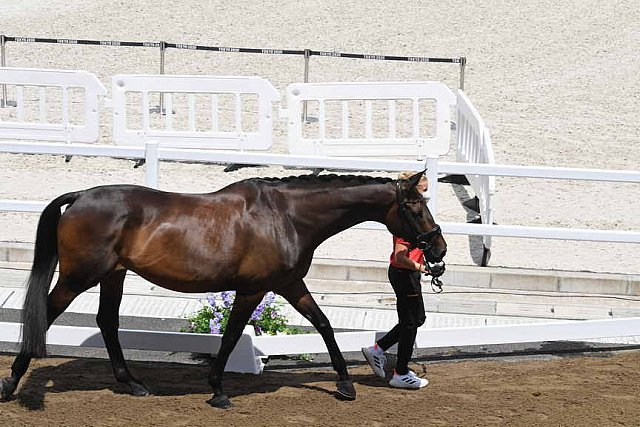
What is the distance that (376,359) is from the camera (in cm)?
891

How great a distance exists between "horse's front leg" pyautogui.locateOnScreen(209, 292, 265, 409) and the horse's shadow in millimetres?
274

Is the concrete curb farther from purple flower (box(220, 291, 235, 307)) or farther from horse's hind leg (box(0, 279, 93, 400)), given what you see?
horse's hind leg (box(0, 279, 93, 400))

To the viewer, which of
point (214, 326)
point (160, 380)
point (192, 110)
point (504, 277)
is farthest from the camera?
point (192, 110)

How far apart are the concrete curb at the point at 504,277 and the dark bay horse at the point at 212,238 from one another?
137 inches

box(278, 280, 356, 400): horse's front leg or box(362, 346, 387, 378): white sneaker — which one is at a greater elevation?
box(278, 280, 356, 400): horse's front leg

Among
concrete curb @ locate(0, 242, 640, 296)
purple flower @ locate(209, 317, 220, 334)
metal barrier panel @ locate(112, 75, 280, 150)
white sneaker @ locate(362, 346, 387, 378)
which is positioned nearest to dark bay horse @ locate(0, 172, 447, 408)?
white sneaker @ locate(362, 346, 387, 378)

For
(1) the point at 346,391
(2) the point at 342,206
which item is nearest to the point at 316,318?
(1) the point at 346,391

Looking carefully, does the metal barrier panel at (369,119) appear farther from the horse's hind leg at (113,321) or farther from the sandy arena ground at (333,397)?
the horse's hind leg at (113,321)

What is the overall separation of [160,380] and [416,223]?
219 centimetres

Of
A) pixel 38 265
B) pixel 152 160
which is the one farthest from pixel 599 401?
pixel 152 160

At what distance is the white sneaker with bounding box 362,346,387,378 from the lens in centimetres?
888

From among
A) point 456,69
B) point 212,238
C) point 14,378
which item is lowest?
point 14,378

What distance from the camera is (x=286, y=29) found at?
25.4 meters

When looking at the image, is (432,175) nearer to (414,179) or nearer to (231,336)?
(414,179)
